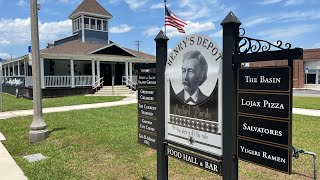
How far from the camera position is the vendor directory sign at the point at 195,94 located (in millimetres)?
3227

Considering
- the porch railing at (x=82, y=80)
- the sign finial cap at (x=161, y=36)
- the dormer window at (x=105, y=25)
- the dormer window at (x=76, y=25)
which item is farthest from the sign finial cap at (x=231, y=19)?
the dormer window at (x=105, y=25)

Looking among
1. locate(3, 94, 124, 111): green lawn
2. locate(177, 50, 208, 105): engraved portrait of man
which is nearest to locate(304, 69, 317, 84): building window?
locate(3, 94, 124, 111): green lawn

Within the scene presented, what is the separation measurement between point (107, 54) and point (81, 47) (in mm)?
2524

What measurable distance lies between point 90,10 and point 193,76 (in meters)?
28.7

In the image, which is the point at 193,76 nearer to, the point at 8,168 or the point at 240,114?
the point at 240,114

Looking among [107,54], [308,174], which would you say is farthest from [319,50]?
[308,174]

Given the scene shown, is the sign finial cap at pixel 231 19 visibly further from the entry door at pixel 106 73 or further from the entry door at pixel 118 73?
the entry door at pixel 118 73

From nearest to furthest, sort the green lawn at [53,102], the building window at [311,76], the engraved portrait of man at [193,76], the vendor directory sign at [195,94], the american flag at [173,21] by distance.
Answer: the vendor directory sign at [195,94] → the engraved portrait of man at [193,76] → the green lawn at [53,102] → the american flag at [173,21] → the building window at [311,76]

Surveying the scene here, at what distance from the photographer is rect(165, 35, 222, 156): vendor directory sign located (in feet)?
10.6

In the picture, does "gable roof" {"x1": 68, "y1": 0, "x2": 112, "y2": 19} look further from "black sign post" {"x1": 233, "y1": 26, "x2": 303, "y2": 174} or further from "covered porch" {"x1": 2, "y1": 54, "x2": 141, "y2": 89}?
"black sign post" {"x1": 233, "y1": 26, "x2": 303, "y2": 174}

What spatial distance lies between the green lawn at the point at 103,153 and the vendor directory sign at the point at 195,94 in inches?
63.7

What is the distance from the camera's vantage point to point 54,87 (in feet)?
77.3

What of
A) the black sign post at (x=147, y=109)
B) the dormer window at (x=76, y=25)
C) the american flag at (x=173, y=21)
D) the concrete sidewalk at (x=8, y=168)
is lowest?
the concrete sidewalk at (x=8, y=168)

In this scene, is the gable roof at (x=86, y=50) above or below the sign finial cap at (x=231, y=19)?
above
